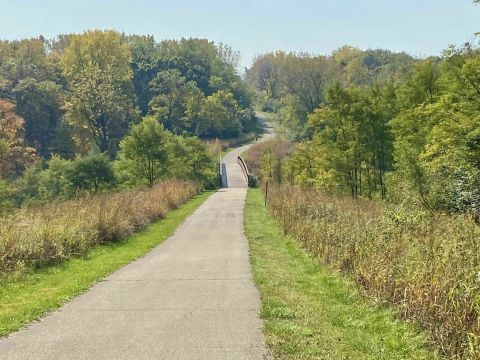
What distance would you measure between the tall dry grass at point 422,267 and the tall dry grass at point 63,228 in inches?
289

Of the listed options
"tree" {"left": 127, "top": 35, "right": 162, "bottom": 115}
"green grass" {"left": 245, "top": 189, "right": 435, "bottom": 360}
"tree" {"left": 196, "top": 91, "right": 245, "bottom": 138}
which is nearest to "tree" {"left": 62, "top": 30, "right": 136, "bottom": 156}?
"tree" {"left": 127, "top": 35, "right": 162, "bottom": 115}

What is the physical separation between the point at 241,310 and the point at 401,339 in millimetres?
2656

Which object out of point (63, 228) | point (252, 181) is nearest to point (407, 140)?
point (63, 228)

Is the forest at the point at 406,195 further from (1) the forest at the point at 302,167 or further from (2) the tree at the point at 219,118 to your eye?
(2) the tree at the point at 219,118

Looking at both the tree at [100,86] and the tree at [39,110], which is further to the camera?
the tree at [100,86]

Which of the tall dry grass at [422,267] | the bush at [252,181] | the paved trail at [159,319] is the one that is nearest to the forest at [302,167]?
the tall dry grass at [422,267]

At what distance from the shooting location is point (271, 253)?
14.3m

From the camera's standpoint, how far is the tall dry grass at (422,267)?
5961 mm

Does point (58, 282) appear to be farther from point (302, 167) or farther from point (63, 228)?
point (302, 167)

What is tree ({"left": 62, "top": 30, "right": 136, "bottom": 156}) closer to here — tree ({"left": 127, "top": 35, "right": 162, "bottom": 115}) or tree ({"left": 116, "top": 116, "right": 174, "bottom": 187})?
tree ({"left": 127, "top": 35, "right": 162, "bottom": 115})

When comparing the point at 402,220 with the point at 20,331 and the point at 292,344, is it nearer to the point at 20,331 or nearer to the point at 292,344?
the point at 292,344

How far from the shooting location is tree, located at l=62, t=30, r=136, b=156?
7725 centimetres

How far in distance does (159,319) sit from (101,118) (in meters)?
76.6

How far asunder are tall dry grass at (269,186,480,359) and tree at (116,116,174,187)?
1085 inches
